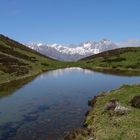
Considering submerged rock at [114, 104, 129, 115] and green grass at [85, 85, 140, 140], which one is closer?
green grass at [85, 85, 140, 140]

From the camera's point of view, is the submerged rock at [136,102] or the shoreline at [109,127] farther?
the submerged rock at [136,102]

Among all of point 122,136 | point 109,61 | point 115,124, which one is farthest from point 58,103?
point 109,61

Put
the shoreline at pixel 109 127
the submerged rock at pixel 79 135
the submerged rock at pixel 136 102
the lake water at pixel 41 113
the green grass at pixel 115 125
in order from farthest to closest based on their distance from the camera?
the submerged rock at pixel 136 102 → the lake water at pixel 41 113 → the submerged rock at pixel 79 135 → the shoreline at pixel 109 127 → the green grass at pixel 115 125

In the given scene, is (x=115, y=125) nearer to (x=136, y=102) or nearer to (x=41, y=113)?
(x=136, y=102)

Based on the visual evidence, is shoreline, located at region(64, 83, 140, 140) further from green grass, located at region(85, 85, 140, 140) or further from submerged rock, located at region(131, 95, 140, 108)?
submerged rock, located at region(131, 95, 140, 108)

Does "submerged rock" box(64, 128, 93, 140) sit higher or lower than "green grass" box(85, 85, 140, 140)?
lower

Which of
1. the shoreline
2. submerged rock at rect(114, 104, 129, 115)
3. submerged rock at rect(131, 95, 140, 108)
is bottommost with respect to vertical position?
the shoreline

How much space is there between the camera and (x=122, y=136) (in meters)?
30.8

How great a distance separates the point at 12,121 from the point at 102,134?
15.2 metres

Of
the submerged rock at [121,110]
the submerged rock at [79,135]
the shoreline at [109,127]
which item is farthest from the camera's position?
the submerged rock at [121,110]

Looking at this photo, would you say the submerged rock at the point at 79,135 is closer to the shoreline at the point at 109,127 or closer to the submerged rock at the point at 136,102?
the shoreline at the point at 109,127

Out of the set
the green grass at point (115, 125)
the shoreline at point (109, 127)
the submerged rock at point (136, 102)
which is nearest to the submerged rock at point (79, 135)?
the shoreline at point (109, 127)

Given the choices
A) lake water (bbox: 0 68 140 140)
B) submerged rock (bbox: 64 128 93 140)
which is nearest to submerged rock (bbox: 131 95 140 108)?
lake water (bbox: 0 68 140 140)

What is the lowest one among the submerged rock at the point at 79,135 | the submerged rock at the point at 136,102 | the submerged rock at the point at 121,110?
the submerged rock at the point at 79,135
